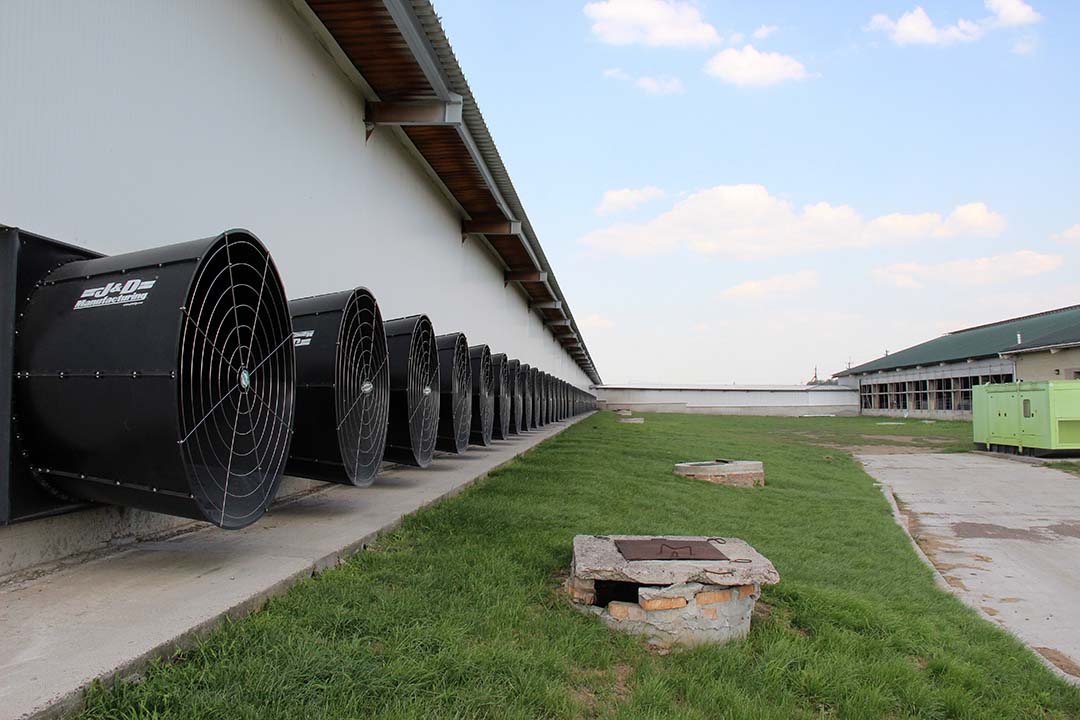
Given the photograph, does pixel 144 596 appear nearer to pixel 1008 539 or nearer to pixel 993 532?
pixel 1008 539

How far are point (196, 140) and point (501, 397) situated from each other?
7.38 m

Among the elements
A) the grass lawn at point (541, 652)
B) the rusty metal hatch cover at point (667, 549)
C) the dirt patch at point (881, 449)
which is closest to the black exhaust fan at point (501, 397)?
the grass lawn at point (541, 652)

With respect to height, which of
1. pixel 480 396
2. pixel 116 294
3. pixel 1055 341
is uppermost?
pixel 1055 341

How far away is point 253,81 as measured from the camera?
19.8 ft

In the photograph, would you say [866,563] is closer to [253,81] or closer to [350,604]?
[350,604]

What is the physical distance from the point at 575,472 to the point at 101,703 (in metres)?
7.65

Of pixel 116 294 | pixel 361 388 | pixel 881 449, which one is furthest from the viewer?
pixel 881 449

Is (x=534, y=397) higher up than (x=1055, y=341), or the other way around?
(x=1055, y=341)

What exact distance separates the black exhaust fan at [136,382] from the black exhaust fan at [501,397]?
25.5ft

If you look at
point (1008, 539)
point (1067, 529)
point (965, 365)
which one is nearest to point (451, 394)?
point (1008, 539)

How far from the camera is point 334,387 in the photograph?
512cm

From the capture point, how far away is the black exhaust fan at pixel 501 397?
39.0ft

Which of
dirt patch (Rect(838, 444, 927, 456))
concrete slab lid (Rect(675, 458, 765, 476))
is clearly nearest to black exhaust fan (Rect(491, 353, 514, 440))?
concrete slab lid (Rect(675, 458, 765, 476))

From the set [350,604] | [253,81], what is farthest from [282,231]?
[350,604]
